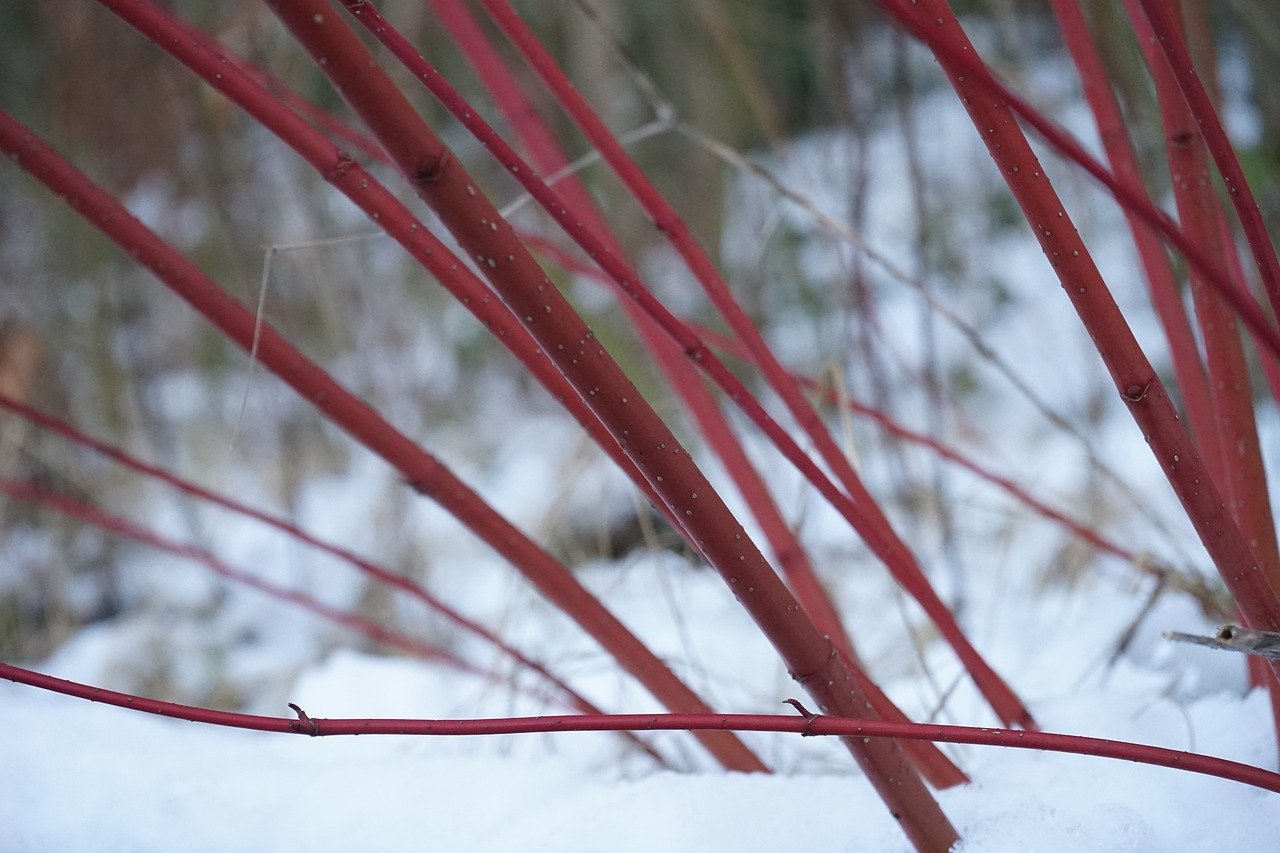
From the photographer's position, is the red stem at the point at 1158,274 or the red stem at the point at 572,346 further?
the red stem at the point at 1158,274

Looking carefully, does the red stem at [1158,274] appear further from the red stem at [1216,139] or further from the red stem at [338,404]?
the red stem at [338,404]

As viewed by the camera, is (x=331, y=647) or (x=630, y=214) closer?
(x=331, y=647)

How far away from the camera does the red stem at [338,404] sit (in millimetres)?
432

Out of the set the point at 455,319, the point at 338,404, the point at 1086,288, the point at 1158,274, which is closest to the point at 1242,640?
the point at 1086,288

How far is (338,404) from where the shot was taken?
0.49 m

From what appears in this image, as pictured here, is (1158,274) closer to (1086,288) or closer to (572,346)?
(1086,288)

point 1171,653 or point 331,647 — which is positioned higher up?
point 331,647

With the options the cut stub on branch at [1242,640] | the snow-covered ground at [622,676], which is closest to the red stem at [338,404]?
the snow-covered ground at [622,676]

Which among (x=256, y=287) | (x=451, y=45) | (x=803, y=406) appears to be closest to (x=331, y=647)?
(x=256, y=287)

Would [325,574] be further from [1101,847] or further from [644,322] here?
[1101,847]

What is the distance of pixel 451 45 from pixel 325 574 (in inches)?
63.0

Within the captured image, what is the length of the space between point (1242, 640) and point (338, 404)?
422 mm

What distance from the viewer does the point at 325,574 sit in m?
2.14

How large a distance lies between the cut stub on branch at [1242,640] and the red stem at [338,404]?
0.27 meters
